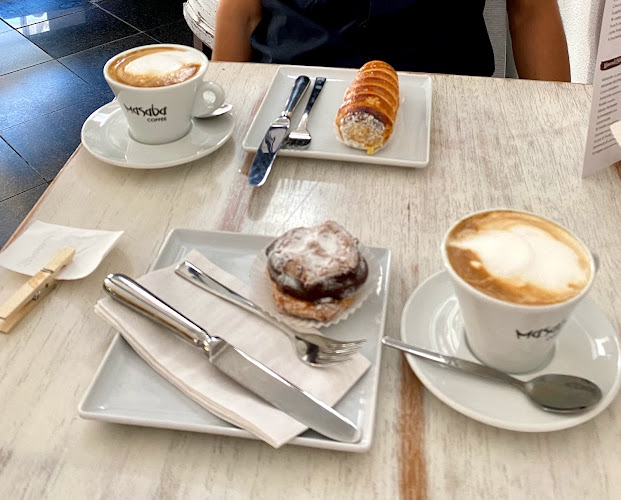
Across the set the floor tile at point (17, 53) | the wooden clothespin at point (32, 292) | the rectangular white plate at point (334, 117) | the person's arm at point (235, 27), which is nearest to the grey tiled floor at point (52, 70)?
the floor tile at point (17, 53)

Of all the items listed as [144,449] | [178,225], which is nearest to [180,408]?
[144,449]

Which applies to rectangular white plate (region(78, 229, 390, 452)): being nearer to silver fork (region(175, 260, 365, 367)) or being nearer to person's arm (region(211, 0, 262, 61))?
silver fork (region(175, 260, 365, 367))

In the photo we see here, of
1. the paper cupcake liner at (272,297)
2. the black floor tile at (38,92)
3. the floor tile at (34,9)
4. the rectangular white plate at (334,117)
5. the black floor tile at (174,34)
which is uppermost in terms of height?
the paper cupcake liner at (272,297)

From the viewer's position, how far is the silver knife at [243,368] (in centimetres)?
53

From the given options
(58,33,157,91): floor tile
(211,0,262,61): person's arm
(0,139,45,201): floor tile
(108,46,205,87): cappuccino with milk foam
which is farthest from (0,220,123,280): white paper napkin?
(58,33,157,91): floor tile

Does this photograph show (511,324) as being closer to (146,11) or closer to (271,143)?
(271,143)

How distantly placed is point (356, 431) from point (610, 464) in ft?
0.67

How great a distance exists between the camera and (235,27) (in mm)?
1377

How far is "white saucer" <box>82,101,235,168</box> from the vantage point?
2.93 feet

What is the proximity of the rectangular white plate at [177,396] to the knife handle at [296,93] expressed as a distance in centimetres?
41

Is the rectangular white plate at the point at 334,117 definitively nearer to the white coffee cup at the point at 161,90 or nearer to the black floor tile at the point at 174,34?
the white coffee cup at the point at 161,90

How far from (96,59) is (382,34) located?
2.21 metres

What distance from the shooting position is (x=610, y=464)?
52 centimetres

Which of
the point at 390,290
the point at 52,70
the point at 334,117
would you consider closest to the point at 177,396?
the point at 390,290
